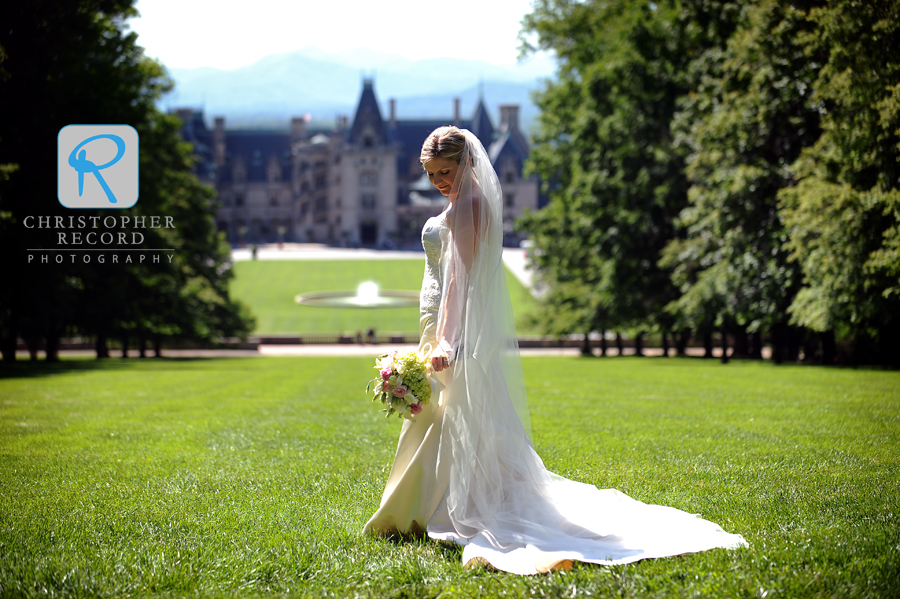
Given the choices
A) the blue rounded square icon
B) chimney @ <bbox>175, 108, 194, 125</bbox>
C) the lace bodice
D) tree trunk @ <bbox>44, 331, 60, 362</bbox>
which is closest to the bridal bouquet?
the lace bodice

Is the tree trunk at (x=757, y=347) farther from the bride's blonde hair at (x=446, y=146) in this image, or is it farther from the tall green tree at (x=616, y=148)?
the bride's blonde hair at (x=446, y=146)

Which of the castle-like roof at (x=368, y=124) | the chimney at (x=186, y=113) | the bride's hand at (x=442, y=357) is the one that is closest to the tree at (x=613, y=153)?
the bride's hand at (x=442, y=357)

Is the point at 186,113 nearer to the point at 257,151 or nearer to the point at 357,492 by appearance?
the point at 257,151

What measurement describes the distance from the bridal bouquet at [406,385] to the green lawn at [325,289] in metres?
30.1

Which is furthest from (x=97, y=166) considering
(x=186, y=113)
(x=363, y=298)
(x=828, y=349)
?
(x=186, y=113)

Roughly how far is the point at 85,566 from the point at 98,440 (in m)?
3.87

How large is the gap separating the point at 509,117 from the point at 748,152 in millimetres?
79272

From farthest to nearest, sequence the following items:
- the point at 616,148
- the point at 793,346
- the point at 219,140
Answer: the point at 219,140 < the point at 793,346 < the point at 616,148

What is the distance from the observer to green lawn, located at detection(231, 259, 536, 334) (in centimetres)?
4188

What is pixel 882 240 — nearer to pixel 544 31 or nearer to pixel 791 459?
pixel 791 459

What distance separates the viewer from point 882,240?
13531 mm

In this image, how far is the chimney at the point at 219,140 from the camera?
332 ft

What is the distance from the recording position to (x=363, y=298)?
5159 centimetres

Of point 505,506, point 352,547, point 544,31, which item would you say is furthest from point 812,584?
point 544,31
